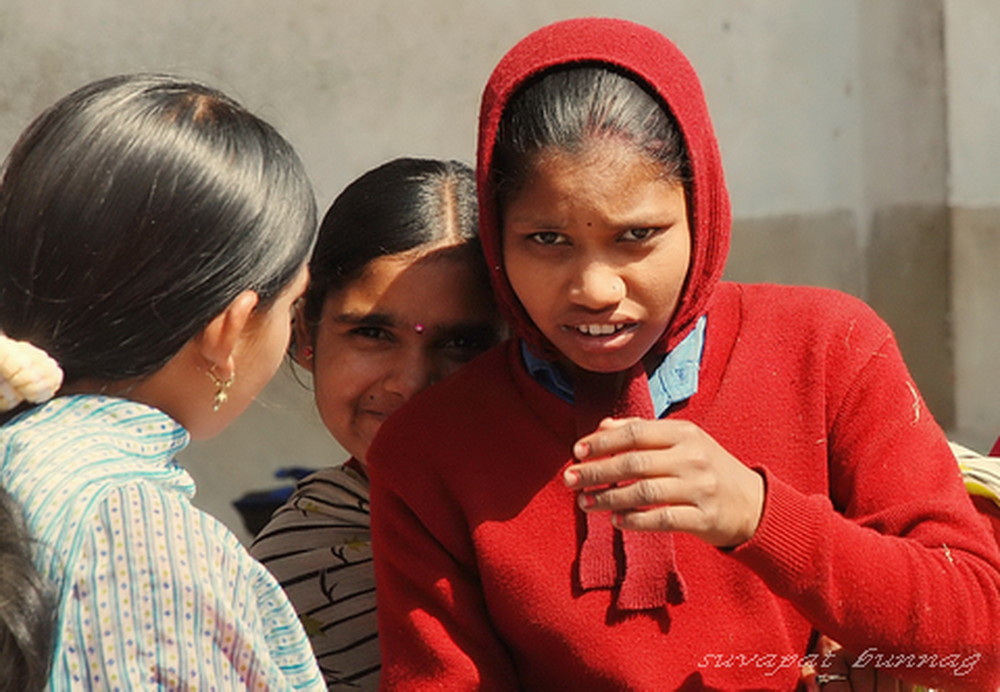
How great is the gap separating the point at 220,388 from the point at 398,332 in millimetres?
590

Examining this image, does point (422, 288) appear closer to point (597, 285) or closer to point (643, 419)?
point (597, 285)

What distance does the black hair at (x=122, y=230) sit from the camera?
1.74m

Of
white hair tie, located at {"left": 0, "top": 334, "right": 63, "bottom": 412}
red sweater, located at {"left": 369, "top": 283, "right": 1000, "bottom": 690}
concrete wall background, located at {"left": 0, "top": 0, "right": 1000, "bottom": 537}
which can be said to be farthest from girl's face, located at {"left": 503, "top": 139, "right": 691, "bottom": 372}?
concrete wall background, located at {"left": 0, "top": 0, "right": 1000, "bottom": 537}

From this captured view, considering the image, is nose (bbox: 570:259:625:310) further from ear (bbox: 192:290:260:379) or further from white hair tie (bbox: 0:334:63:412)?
white hair tie (bbox: 0:334:63:412)

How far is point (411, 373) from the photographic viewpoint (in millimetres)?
2416

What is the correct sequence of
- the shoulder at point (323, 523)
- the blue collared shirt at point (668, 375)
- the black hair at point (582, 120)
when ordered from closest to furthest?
the black hair at point (582, 120) → the blue collared shirt at point (668, 375) → the shoulder at point (323, 523)

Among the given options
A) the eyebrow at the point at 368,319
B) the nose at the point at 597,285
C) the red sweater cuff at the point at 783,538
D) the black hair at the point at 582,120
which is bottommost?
the red sweater cuff at the point at 783,538

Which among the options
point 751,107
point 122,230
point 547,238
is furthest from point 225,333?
point 751,107

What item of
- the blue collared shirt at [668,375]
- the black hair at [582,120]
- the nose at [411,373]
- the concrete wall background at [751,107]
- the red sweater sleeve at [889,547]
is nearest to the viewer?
the red sweater sleeve at [889,547]

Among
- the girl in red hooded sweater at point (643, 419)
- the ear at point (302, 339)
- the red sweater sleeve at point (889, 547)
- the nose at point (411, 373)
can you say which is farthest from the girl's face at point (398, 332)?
the red sweater sleeve at point (889, 547)

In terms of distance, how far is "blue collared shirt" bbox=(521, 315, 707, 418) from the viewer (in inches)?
83.1

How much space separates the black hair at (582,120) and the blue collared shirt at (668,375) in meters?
0.28

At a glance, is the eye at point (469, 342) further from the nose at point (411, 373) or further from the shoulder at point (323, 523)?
the shoulder at point (323, 523)

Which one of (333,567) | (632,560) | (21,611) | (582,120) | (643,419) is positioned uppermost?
(582,120)
